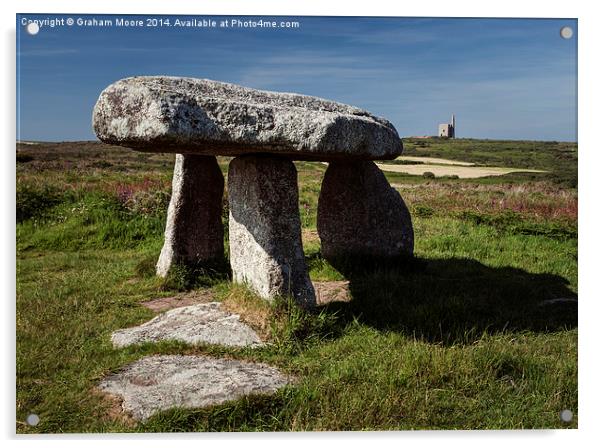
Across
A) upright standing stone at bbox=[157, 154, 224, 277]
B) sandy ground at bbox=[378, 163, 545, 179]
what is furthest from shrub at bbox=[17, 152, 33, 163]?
sandy ground at bbox=[378, 163, 545, 179]

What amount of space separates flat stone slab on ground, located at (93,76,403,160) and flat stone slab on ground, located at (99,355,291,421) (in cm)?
193

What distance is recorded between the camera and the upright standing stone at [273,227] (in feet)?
20.4

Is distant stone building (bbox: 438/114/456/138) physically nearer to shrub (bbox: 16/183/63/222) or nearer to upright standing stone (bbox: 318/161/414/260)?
upright standing stone (bbox: 318/161/414/260)

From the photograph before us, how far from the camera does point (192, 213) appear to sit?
8266mm

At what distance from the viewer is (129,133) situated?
502 centimetres

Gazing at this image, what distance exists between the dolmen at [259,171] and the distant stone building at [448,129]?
1.79 feet

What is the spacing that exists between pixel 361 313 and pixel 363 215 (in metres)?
2.62

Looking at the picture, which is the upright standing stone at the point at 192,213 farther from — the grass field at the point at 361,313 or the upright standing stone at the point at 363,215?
the upright standing stone at the point at 363,215

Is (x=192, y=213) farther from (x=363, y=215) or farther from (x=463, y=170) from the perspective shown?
(x=463, y=170)

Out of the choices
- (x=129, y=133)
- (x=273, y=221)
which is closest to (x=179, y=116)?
(x=129, y=133)

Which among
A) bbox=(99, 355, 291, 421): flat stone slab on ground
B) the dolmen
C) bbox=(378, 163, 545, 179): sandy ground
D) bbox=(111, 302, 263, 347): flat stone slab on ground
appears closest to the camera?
bbox=(99, 355, 291, 421): flat stone slab on ground

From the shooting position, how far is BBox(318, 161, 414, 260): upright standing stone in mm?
8984

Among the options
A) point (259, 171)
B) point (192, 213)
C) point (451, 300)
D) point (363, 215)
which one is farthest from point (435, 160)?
point (259, 171)
